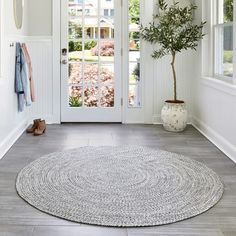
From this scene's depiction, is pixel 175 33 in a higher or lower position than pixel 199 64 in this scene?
higher

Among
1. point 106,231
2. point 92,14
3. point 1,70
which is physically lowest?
point 106,231

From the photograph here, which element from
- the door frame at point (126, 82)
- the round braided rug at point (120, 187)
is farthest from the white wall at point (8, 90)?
the door frame at point (126, 82)

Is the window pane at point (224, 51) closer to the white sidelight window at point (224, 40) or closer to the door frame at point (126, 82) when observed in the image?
the white sidelight window at point (224, 40)

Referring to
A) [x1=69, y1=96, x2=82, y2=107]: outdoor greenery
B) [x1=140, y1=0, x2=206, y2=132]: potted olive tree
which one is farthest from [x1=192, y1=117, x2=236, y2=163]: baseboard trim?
[x1=69, y1=96, x2=82, y2=107]: outdoor greenery

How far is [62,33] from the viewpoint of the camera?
6.07 metres

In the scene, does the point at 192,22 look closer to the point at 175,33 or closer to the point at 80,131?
the point at 175,33

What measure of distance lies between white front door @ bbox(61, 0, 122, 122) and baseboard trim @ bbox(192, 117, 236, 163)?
1165 millimetres

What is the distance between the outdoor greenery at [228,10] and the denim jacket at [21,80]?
8.07 feet

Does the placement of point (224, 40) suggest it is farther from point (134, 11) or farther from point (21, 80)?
point (21, 80)

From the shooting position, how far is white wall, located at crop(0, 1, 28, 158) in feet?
14.7

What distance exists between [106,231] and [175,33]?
3739mm

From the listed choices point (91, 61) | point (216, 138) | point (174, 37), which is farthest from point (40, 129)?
point (216, 138)

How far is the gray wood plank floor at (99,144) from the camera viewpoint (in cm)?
258

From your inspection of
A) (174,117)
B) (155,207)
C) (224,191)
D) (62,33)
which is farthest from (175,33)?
(155,207)
